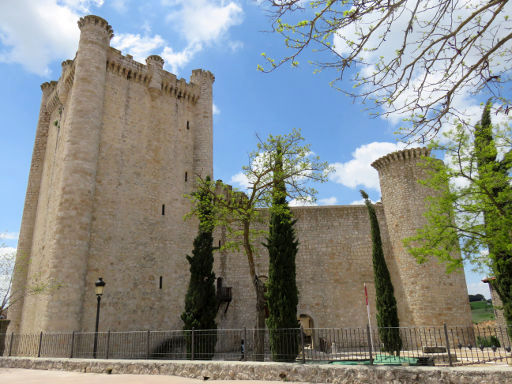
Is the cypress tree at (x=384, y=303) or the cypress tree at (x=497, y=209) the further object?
the cypress tree at (x=384, y=303)

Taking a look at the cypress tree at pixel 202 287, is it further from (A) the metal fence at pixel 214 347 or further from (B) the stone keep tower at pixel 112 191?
(B) the stone keep tower at pixel 112 191

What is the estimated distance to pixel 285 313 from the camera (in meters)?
13.0

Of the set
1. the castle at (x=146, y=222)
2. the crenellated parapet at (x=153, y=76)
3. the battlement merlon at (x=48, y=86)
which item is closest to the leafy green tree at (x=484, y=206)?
the castle at (x=146, y=222)

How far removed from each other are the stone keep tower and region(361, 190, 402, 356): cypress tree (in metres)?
10.6

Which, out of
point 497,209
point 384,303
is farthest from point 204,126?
point 497,209

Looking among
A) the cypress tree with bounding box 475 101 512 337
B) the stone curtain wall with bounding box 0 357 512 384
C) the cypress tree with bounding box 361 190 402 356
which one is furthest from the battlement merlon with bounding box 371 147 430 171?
the stone curtain wall with bounding box 0 357 512 384

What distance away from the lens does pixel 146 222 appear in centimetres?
2064

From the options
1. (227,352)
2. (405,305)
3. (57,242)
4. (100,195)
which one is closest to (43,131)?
(100,195)

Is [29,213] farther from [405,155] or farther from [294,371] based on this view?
[405,155]

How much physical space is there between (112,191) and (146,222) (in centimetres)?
247

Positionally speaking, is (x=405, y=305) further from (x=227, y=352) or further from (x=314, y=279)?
(x=227, y=352)

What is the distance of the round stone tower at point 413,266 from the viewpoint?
A: 20406 mm

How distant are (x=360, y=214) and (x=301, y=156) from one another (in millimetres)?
10946

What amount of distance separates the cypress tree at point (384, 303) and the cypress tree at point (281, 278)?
6907 millimetres
